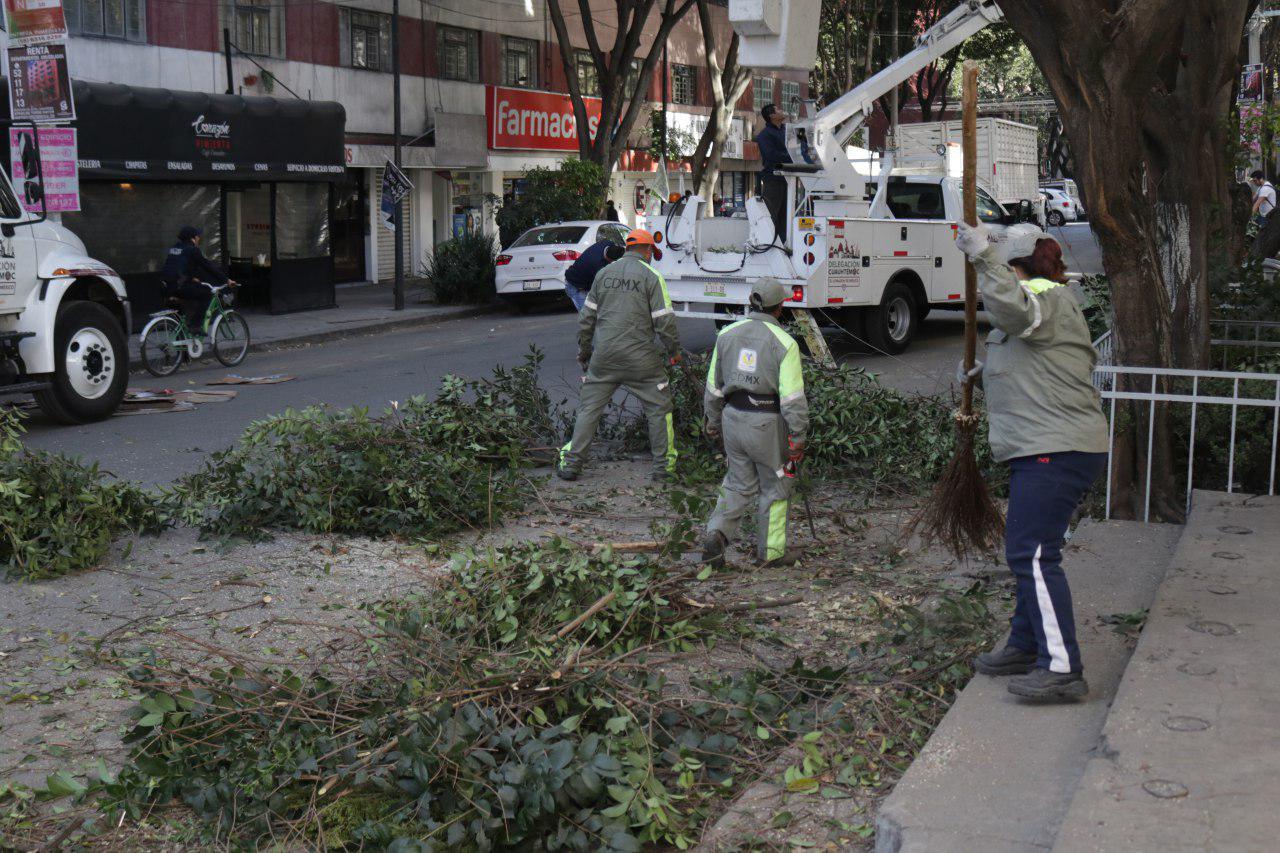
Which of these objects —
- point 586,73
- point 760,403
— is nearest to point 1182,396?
point 760,403

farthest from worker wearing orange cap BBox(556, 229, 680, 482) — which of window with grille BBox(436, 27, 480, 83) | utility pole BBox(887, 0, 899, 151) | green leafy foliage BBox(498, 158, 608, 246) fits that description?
window with grille BBox(436, 27, 480, 83)

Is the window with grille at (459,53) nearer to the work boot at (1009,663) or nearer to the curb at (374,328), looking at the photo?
the curb at (374,328)

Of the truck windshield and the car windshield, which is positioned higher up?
the truck windshield

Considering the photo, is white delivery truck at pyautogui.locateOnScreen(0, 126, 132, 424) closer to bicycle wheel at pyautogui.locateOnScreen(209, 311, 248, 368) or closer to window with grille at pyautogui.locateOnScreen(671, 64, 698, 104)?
bicycle wheel at pyautogui.locateOnScreen(209, 311, 248, 368)

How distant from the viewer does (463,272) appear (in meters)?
23.5

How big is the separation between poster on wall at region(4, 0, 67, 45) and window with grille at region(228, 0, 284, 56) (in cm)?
918

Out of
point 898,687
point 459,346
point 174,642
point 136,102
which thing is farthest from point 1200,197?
point 136,102

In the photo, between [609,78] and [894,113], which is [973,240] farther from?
[609,78]

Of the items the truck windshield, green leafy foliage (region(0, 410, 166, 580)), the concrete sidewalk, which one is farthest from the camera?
the concrete sidewalk

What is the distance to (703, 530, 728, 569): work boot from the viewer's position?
7.11 meters

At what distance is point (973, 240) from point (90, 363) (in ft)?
31.2

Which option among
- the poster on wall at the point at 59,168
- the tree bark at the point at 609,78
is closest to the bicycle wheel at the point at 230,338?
the poster on wall at the point at 59,168

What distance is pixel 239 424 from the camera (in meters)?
11.8

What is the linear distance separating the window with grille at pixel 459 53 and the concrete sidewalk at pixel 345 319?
249 inches
